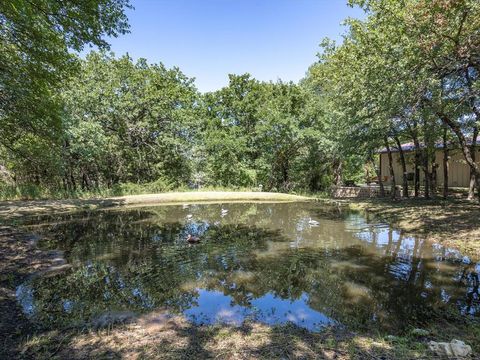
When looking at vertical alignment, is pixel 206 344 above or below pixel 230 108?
below

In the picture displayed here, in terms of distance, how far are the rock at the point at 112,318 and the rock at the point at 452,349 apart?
14.2 ft

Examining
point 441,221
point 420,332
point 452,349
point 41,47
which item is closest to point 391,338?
point 420,332

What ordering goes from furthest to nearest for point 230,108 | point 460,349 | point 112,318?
point 230,108, point 112,318, point 460,349

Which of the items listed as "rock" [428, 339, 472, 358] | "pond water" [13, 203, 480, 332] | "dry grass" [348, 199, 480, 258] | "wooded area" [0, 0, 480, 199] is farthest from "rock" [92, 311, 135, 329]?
"dry grass" [348, 199, 480, 258]

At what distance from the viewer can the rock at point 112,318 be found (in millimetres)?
4746

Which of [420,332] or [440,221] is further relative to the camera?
[440,221]

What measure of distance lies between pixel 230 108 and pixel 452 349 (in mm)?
26135

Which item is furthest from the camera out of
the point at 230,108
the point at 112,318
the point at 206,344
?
the point at 230,108

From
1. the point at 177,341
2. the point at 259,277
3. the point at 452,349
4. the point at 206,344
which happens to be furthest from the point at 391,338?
the point at 259,277

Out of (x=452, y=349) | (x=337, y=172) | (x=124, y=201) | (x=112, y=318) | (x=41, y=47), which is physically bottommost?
(x=112, y=318)

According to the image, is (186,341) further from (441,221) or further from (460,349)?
(441,221)

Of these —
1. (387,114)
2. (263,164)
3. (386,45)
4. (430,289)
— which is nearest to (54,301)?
(430,289)

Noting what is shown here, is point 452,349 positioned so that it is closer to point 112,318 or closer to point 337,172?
point 112,318

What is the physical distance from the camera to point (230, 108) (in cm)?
2800
